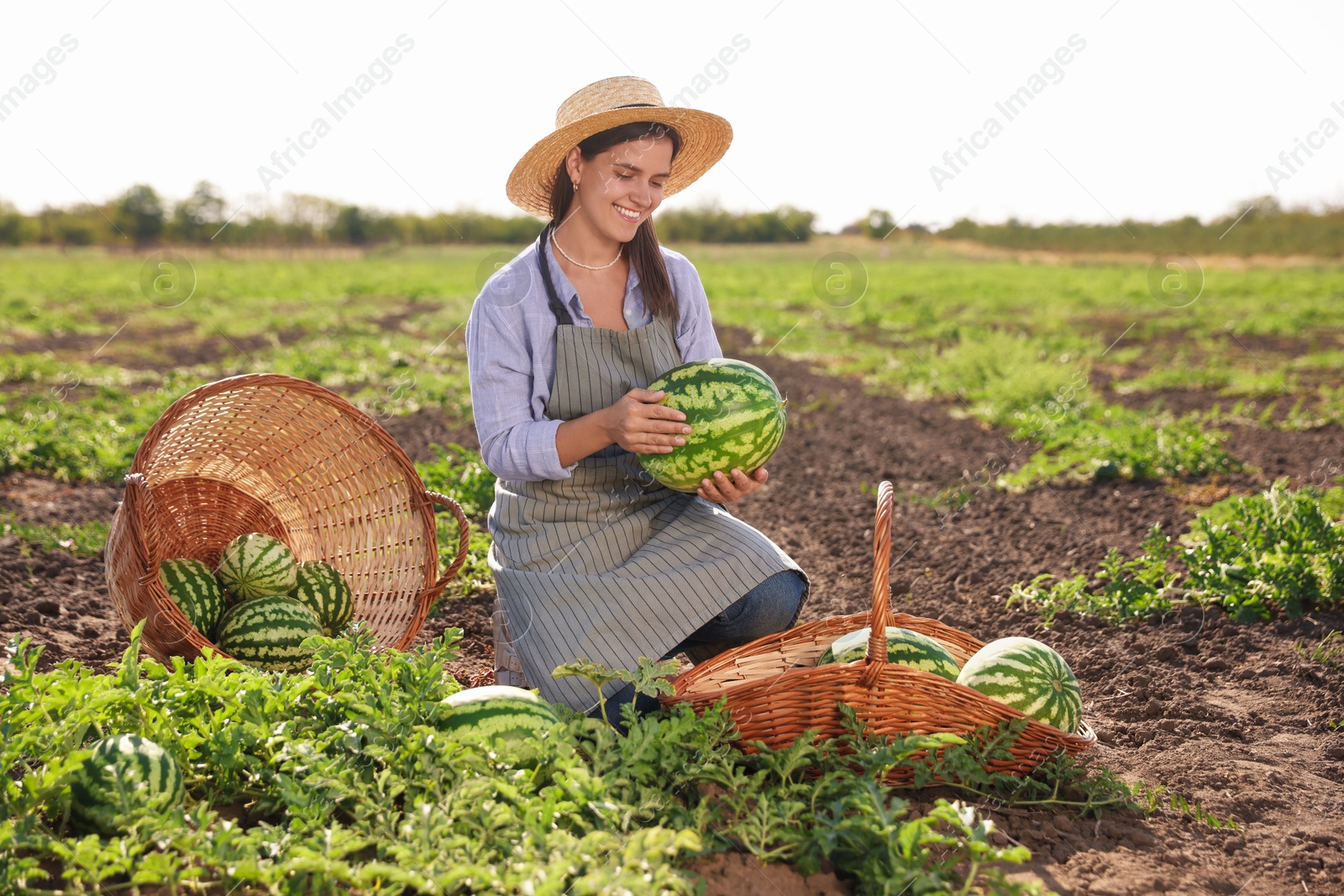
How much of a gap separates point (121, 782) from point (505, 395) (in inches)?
64.1

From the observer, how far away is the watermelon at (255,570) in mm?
3393

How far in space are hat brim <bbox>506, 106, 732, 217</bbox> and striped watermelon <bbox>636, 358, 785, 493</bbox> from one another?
2.66 feet

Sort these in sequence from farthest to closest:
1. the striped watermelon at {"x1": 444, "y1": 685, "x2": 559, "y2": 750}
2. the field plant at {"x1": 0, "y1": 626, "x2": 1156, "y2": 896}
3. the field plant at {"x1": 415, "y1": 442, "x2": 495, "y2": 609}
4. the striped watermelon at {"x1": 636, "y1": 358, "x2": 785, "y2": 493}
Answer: the field plant at {"x1": 415, "y1": 442, "x2": 495, "y2": 609}, the striped watermelon at {"x1": 636, "y1": 358, "x2": 785, "y2": 493}, the striped watermelon at {"x1": 444, "y1": 685, "x2": 559, "y2": 750}, the field plant at {"x1": 0, "y1": 626, "x2": 1156, "y2": 896}

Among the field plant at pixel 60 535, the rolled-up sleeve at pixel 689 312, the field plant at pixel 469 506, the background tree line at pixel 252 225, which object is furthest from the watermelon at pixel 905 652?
the background tree line at pixel 252 225

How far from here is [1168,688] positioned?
3.42 meters

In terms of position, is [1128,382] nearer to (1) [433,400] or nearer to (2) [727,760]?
(1) [433,400]

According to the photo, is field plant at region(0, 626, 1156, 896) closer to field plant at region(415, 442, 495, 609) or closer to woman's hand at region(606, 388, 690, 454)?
woman's hand at region(606, 388, 690, 454)

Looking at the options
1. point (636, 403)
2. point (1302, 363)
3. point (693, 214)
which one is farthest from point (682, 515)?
point (693, 214)

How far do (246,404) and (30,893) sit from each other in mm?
2266

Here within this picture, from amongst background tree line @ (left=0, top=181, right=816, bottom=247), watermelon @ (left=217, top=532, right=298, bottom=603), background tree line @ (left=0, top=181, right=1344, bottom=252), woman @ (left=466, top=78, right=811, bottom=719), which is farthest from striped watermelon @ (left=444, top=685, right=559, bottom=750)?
background tree line @ (left=0, top=181, right=816, bottom=247)

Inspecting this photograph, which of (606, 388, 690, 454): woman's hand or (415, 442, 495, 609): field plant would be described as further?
(415, 442, 495, 609): field plant

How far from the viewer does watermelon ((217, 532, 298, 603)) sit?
11.1 feet

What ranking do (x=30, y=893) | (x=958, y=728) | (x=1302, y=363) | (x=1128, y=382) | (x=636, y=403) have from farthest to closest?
1. (x=1302, y=363)
2. (x=1128, y=382)
3. (x=636, y=403)
4. (x=958, y=728)
5. (x=30, y=893)

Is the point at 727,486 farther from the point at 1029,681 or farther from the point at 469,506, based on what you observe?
the point at 469,506
